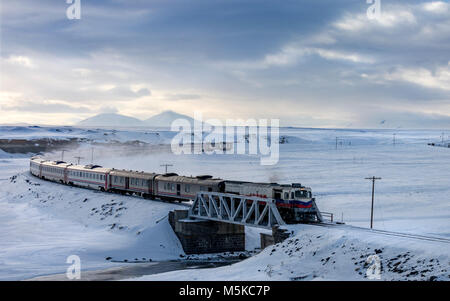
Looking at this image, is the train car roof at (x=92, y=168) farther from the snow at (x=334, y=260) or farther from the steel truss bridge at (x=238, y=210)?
the snow at (x=334, y=260)

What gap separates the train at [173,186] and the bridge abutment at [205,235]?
369 cm

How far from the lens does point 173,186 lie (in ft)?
203

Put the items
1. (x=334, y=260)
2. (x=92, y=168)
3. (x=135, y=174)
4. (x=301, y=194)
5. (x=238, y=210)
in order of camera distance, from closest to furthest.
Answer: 1. (x=334, y=260)
2. (x=301, y=194)
3. (x=238, y=210)
4. (x=135, y=174)
5. (x=92, y=168)

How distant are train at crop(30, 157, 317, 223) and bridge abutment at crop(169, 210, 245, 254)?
3.69m

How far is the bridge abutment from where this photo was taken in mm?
53781

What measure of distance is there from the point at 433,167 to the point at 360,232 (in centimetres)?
9774

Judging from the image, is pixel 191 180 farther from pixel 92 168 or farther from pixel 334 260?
pixel 92 168

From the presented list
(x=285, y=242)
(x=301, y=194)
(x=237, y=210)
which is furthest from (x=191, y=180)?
(x=285, y=242)

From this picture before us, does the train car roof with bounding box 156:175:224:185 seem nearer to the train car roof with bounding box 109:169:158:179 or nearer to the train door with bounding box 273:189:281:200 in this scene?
the train car roof with bounding box 109:169:158:179

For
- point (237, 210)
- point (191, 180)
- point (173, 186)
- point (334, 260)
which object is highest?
point (191, 180)

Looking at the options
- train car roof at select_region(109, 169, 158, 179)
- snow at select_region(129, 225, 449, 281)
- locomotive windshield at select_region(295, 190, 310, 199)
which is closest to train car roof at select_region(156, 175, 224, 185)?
train car roof at select_region(109, 169, 158, 179)

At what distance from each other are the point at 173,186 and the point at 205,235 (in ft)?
32.3

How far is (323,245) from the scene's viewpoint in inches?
1353
